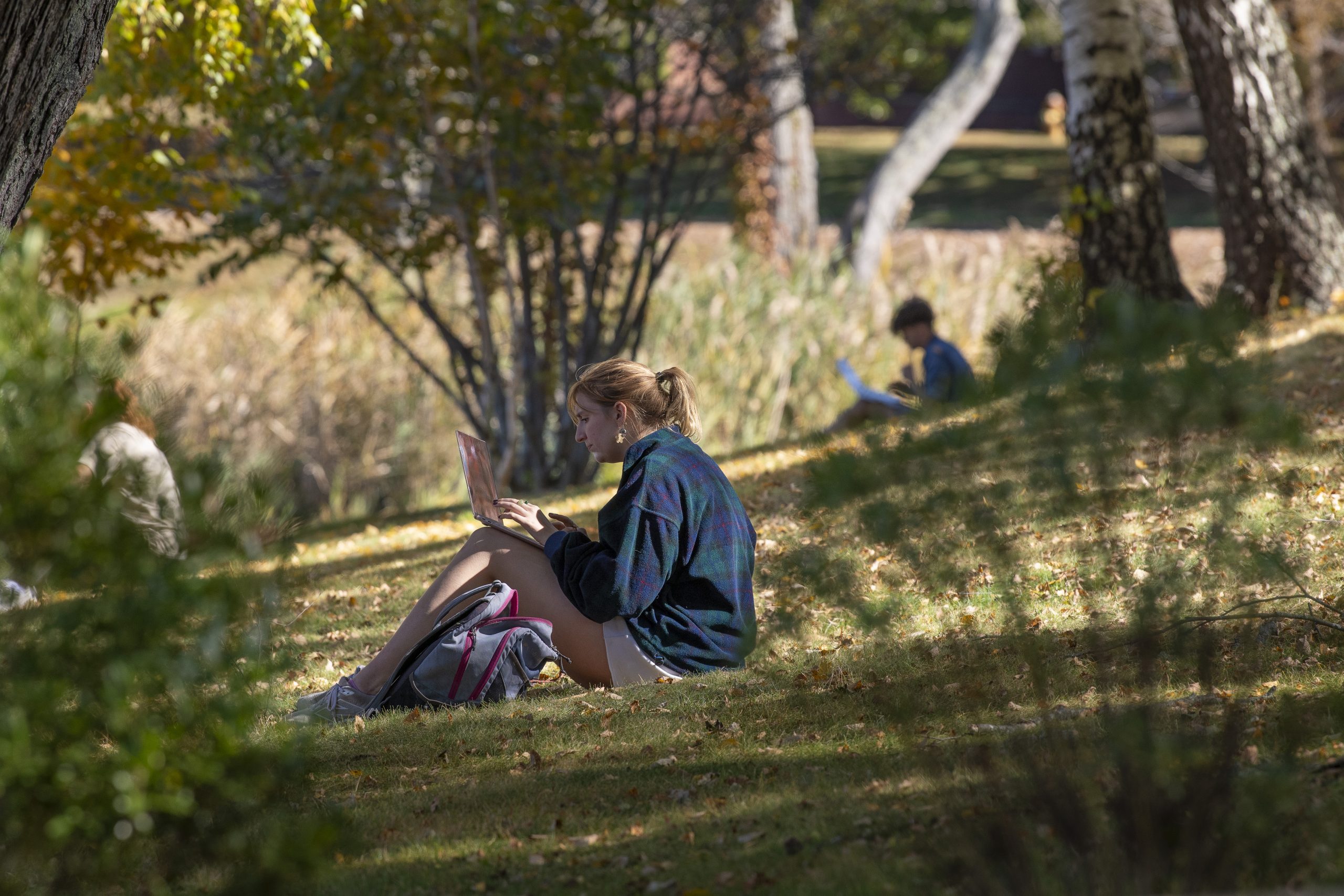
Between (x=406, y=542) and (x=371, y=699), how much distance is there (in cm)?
346

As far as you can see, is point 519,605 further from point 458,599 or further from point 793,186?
point 793,186

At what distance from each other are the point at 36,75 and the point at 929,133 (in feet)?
54.4

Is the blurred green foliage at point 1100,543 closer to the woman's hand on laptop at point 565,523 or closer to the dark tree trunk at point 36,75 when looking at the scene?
the woman's hand on laptop at point 565,523

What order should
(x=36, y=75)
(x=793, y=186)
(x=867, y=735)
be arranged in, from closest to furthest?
(x=36, y=75) → (x=867, y=735) → (x=793, y=186)

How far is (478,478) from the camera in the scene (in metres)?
4.11

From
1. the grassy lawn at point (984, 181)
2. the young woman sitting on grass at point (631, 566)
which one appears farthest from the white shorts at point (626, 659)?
the grassy lawn at point (984, 181)

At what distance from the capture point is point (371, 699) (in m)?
4.02

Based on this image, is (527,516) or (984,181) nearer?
(527,516)

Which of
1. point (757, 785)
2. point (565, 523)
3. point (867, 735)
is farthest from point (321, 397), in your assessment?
point (757, 785)

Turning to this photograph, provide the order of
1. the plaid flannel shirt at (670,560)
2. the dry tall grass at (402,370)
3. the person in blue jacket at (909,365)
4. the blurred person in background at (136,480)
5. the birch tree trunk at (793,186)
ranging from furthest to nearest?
the birch tree trunk at (793,186) < the dry tall grass at (402,370) < the person in blue jacket at (909,365) < the plaid flannel shirt at (670,560) < the blurred person in background at (136,480)

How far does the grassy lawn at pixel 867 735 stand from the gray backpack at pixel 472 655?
11 cm


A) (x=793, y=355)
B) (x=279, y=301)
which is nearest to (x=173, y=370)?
(x=279, y=301)

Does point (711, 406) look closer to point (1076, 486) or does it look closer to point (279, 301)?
point (279, 301)

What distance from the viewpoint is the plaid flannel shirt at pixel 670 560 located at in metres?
3.74
